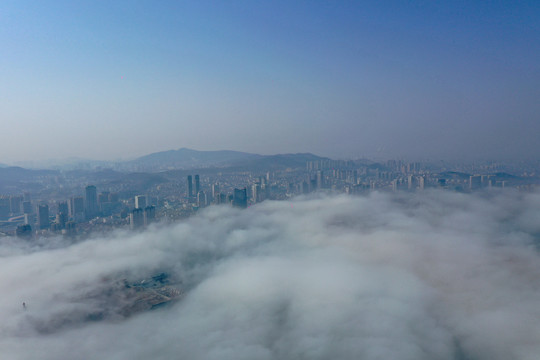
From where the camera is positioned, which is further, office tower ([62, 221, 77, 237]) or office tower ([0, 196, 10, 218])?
office tower ([0, 196, 10, 218])

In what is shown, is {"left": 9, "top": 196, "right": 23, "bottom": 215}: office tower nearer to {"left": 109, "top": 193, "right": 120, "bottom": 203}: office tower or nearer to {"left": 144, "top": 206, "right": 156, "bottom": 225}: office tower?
{"left": 109, "top": 193, "right": 120, "bottom": 203}: office tower

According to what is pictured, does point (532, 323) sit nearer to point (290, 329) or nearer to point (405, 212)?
point (290, 329)

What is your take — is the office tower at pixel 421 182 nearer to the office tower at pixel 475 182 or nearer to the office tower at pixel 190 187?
the office tower at pixel 475 182

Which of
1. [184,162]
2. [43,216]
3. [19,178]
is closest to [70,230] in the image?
[43,216]

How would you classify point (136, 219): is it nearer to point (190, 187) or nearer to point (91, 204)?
point (91, 204)

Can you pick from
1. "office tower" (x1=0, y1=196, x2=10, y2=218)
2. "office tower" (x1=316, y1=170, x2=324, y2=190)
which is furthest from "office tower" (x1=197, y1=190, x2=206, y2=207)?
"office tower" (x1=0, y1=196, x2=10, y2=218)

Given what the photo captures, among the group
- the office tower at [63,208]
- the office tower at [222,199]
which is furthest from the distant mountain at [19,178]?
the office tower at [222,199]
